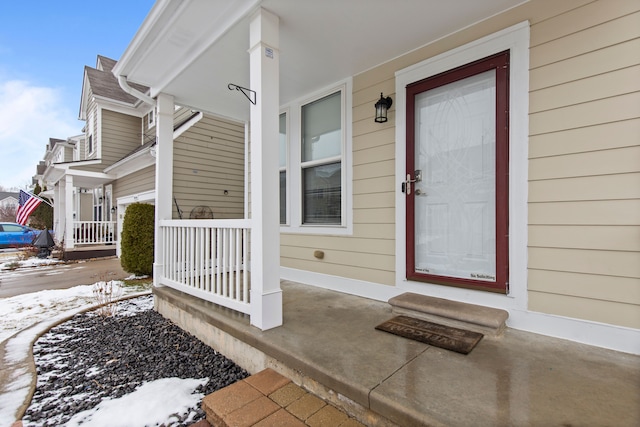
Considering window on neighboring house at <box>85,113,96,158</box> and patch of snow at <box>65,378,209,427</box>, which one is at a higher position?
window on neighboring house at <box>85,113,96,158</box>

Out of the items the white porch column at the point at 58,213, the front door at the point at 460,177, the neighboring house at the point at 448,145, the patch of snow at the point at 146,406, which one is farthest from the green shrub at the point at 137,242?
the white porch column at the point at 58,213

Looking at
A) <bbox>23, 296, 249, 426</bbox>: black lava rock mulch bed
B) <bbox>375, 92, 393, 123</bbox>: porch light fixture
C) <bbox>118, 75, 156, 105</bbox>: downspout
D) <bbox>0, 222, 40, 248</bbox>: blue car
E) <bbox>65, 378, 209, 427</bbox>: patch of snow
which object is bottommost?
<bbox>23, 296, 249, 426</bbox>: black lava rock mulch bed

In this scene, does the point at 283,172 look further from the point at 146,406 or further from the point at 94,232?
the point at 94,232

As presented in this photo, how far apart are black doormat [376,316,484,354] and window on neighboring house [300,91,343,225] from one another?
4.65ft

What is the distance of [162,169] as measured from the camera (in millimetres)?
3744

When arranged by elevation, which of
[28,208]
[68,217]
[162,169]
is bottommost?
[68,217]

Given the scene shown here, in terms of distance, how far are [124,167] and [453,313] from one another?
9342 millimetres

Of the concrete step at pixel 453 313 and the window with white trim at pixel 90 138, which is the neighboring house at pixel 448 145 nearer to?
the concrete step at pixel 453 313

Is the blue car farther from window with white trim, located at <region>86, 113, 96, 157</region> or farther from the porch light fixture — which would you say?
the porch light fixture

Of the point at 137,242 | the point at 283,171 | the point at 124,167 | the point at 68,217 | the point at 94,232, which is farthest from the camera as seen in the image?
the point at 94,232

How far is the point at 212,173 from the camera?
6.78 meters

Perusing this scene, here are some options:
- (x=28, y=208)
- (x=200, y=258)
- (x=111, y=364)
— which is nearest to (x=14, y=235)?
(x=28, y=208)

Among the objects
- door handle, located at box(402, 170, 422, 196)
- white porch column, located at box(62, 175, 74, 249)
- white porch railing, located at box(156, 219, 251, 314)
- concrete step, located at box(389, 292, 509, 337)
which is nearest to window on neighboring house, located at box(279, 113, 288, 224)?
white porch railing, located at box(156, 219, 251, 314)

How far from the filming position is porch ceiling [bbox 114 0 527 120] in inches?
90.0
